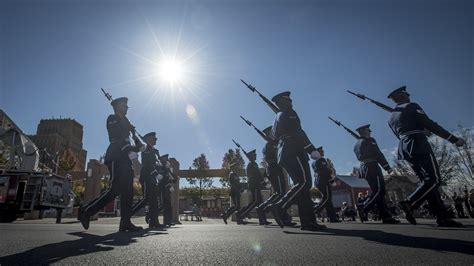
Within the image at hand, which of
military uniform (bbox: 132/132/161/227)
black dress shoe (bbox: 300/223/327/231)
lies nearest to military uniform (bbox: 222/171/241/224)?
military uniform (bbox: 132/132/161/227)

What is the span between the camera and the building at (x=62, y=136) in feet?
278

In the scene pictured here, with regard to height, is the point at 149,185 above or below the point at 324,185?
above

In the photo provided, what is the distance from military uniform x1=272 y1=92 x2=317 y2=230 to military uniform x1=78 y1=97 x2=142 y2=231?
2585 mm

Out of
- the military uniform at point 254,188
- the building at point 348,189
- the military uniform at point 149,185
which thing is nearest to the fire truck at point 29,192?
the military uniform at point 149,185

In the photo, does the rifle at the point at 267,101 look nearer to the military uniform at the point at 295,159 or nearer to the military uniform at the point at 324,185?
the military uniform at the point at 295,159

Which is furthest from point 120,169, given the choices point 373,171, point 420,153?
point 373,171

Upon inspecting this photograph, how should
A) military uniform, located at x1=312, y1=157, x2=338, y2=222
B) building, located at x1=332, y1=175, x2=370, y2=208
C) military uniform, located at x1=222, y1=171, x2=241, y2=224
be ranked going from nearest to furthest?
military uniform, located at x1=312, y1=157, x2=338, y2=222
military uniform, located at x1=222, y1=171, x2=241, y2=224
building, located at x1=332, y1=175, x2=370, y2=208

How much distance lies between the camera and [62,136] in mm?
93062

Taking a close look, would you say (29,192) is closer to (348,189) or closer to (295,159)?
(295,159)

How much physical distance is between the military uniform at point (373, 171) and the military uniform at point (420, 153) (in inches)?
63.6

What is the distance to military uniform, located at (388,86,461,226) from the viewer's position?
4328 mm

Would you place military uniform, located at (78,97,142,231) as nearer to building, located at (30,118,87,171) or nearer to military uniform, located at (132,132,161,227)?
military uniform, located at (132,132,161,227)

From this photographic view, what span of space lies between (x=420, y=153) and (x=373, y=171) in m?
2.07

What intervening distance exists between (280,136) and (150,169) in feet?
12.7
